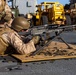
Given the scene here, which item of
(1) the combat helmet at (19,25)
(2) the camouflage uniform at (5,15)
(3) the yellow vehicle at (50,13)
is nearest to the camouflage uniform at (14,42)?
(1) the combat helmet at (19,25)

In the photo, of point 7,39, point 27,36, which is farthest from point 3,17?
point 7,39

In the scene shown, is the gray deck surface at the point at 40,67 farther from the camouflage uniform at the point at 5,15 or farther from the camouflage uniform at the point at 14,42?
the camouflage uniform at the point at 5,15

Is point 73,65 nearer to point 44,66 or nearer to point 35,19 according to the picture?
point 44,66

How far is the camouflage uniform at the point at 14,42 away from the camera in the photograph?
8.09 m

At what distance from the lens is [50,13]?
2930 centimetres

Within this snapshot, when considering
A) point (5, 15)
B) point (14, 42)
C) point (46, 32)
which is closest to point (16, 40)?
point (14, 42)

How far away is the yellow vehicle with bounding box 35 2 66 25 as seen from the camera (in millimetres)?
28547

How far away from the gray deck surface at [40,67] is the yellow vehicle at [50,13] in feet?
67.3

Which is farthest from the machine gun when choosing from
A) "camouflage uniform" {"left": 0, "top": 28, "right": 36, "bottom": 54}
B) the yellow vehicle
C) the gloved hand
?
the yellow vehicle

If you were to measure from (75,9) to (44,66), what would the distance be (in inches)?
896

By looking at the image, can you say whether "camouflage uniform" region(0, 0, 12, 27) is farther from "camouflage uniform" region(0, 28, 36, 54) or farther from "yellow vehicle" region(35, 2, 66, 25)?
"yellow vehicle" region(35, 2, 66, 25)

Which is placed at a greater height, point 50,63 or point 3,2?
point 3,2

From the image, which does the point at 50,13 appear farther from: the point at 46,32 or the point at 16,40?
A: the point at 16,40

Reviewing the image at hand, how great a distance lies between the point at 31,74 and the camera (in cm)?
643
